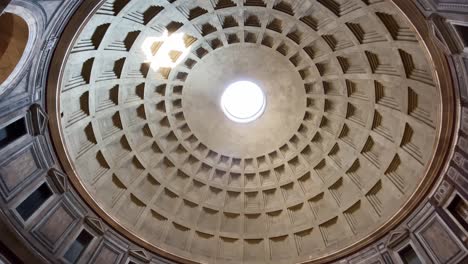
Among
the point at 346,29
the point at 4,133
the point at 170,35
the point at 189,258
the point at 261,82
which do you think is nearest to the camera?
the point at 4,133

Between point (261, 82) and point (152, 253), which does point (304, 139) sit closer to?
point (261, 82)

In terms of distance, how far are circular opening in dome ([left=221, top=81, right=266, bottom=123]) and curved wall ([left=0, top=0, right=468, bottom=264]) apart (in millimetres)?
10320

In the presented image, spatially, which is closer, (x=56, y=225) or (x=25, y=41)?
(x=25, y=41)

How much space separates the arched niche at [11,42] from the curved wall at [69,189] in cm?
55

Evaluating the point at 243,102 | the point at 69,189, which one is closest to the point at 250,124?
the point at 243,102

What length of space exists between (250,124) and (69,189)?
11.7m

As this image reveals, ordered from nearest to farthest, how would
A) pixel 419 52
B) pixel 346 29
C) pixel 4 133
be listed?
pixel 4 133, pixel 419 52, pixel 346 29

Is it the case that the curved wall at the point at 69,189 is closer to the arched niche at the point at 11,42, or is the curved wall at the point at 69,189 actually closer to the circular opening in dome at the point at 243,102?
the arched niche at the point at 11,42

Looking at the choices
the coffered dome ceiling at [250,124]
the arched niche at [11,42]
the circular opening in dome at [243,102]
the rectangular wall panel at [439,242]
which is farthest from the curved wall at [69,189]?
the circular opening in dome at [243,102]

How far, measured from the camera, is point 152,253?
22.6 m

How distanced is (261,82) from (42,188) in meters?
13.5

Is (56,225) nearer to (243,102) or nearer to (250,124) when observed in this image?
(250,124)

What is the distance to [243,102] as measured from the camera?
27.8 meters

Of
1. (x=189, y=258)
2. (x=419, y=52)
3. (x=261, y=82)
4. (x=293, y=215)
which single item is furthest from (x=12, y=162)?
(x=419, y=52)
